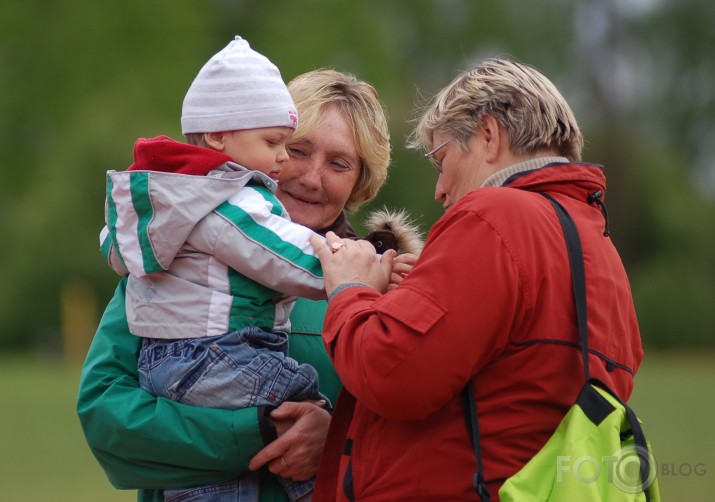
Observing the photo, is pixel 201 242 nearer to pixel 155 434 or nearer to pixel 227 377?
pixel 227 377

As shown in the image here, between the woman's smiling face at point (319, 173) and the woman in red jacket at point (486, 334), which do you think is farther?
the woman's smiling face at point (319, 173)

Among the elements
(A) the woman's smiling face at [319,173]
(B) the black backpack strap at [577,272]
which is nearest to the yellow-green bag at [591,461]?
(B) the black backpack strap at [577,272]

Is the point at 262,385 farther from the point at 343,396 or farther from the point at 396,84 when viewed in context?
the point at 396,84

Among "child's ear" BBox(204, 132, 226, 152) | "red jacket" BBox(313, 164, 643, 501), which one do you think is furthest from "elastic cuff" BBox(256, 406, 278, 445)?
"child's ear" BBox(204, 132, 226, 152)

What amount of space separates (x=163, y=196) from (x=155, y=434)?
713mm

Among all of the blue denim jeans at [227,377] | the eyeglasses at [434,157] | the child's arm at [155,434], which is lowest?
the child's arm at [155,434]

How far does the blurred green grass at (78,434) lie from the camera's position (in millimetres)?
11359

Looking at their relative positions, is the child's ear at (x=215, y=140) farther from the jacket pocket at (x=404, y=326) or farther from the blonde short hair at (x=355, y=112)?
the jacket pocket at (x=404, y=326)

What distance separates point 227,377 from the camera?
337cm

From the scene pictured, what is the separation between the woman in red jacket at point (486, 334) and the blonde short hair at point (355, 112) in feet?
3.64

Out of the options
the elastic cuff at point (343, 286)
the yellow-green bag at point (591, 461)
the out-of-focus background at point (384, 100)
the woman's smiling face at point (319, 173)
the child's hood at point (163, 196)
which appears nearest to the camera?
the yellow-green bag at point (591, 461)

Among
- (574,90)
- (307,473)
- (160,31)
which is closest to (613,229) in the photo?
(574,90)

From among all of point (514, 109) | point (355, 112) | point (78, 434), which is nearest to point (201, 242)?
point (514, 109)

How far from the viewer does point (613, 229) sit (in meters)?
32.3
